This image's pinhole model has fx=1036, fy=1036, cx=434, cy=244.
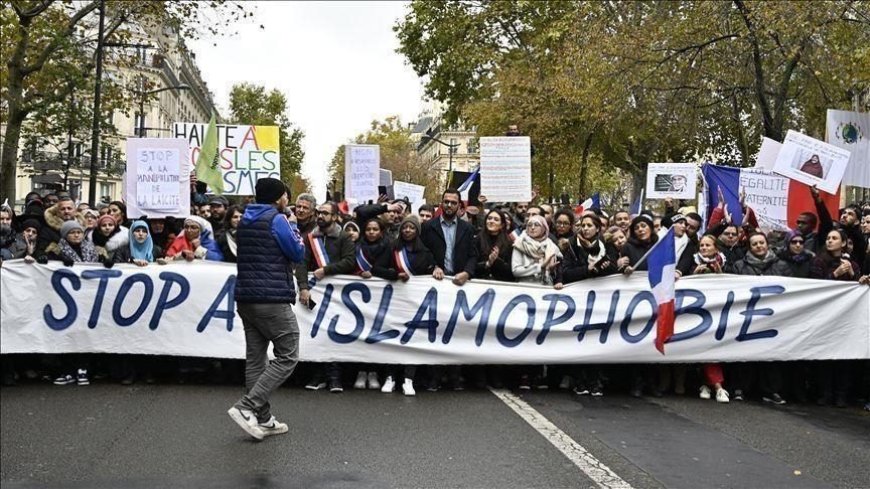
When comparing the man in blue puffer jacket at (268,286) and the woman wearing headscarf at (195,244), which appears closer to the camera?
the man in blue puffer jacket at (268,286)

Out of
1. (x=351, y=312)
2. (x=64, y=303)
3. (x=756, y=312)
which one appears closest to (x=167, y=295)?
(x=64, y=303)

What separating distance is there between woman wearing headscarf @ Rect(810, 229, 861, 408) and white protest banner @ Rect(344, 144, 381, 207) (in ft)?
22.9

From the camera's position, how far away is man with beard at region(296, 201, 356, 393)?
31.3 feet

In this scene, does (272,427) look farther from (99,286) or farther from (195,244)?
(195,244)

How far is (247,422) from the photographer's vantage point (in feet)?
22.8

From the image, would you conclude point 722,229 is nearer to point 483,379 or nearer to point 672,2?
point 483,379

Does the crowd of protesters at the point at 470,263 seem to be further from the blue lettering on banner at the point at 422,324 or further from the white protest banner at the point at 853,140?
the white protest banner at the point at 853,140

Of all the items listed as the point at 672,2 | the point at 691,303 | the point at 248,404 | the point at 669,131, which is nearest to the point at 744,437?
the point at 691,303

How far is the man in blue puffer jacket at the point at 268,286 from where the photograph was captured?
7.12 meters

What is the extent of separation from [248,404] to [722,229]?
6457 mm

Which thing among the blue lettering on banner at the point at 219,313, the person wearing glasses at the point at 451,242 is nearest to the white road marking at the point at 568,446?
the person wearing glasses at the point at 451,242

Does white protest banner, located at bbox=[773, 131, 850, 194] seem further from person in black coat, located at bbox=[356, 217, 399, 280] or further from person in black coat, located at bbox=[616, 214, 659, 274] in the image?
person in black coat, located at bbox=[356, 217, 399, 280]

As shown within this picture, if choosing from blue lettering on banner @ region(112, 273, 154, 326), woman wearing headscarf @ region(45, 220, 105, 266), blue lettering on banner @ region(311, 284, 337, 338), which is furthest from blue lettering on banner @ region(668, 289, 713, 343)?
woman wearing headscarf @ region(45, 220, 105, 266)

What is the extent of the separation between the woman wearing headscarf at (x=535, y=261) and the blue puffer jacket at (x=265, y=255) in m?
3.14
